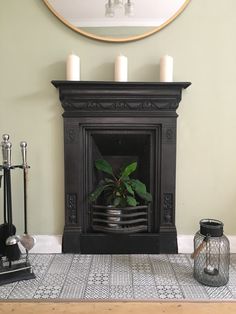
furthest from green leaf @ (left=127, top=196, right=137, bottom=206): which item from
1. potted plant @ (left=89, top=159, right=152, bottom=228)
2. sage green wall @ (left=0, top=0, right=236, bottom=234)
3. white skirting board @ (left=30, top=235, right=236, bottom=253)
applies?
white skirting board @ (left=30, top=235, right=236, bottom=253)

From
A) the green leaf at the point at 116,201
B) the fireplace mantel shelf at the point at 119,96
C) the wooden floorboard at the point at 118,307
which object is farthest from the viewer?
the green leaf at the point at 116,201

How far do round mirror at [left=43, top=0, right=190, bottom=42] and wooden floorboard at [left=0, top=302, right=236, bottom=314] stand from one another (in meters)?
1.64

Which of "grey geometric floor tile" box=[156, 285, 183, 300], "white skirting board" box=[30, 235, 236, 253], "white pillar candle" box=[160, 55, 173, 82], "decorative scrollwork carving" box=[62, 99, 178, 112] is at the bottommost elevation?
"grey geometric floor tile" box=[156, 285, 183, 300]

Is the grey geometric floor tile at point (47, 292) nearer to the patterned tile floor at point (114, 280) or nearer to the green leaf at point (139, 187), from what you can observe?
the patterned tile floor at point (114, 280)

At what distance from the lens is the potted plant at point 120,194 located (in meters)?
1.95

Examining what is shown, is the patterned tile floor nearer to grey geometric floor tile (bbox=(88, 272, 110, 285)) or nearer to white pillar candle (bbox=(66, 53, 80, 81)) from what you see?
grey geometric floor tile (bbox=(88, 272, 110, 285))

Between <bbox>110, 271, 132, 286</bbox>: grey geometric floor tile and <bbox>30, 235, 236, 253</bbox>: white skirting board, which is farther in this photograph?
<bbox>30, 235, 236, 253</bbox>: white skirting board

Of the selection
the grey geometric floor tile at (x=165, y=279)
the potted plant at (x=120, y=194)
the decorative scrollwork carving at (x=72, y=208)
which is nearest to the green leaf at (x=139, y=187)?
the potted plant at (x=120, y=194)

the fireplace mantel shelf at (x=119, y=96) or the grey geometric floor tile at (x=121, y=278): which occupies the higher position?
the fireplace mantel shelf at (x=119, y=96)

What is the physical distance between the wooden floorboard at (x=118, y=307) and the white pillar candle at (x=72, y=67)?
1.36m

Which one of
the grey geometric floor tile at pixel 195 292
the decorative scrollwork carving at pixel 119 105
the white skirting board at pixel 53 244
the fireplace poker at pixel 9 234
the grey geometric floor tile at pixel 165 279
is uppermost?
the decorative scrollwork carving at pixel 119 105

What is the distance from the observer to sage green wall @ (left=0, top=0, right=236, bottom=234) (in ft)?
6.36

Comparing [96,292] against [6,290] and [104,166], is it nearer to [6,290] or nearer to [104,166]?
[6,290]

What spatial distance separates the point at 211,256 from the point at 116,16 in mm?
1679
